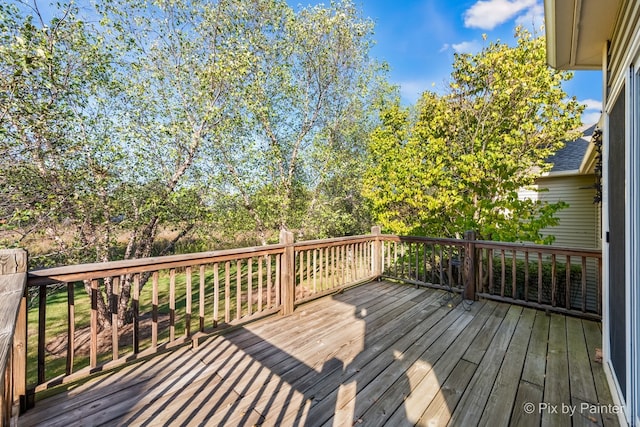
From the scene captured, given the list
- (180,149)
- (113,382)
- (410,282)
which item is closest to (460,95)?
(410,282)

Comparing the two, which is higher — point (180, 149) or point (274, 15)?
point (274, 15)

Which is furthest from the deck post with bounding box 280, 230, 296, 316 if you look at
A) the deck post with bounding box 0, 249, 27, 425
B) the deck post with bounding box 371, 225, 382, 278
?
the deck post with bounding box 0, 249, 27, 425

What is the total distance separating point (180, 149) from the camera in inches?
203

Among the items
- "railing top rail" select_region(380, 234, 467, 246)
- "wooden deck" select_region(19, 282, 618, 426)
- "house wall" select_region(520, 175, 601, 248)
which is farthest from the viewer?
"house wall" select_region(520, 175, 601, 248)

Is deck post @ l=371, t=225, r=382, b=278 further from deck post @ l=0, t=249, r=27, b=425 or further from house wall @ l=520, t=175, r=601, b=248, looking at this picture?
house wall @ l=520, t=175, r=601, b=248

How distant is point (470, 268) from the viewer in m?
3.91

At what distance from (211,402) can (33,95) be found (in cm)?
437

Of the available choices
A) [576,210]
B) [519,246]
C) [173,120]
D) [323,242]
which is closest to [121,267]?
[323,242]

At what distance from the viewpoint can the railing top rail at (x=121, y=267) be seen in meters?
1.85

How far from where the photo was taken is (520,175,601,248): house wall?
6.64 m

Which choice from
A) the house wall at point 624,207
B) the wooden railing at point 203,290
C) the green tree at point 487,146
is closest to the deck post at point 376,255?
the wooden railing at point 203,290

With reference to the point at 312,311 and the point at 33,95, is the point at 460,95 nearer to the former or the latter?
the point at 312,311

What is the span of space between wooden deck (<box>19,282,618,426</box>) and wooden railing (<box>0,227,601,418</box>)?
244mm

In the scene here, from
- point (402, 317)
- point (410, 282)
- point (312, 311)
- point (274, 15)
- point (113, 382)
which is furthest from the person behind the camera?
point (274, 15)
